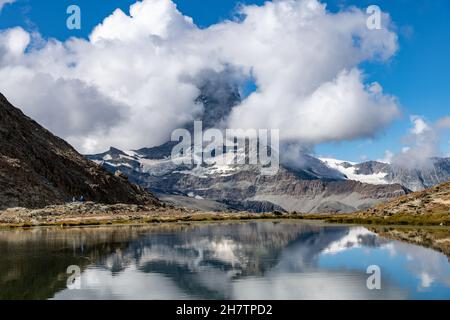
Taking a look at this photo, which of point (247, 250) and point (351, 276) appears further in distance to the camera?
point (247, 250)

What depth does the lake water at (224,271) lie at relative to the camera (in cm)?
4638

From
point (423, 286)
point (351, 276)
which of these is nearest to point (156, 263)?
point (351, 276)

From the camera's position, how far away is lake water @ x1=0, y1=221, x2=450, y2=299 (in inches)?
1826

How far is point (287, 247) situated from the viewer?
87.1m

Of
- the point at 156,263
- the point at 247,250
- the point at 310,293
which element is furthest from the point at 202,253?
the point at 310,293

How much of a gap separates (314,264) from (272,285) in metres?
16.3

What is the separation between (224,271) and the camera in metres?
59.5
